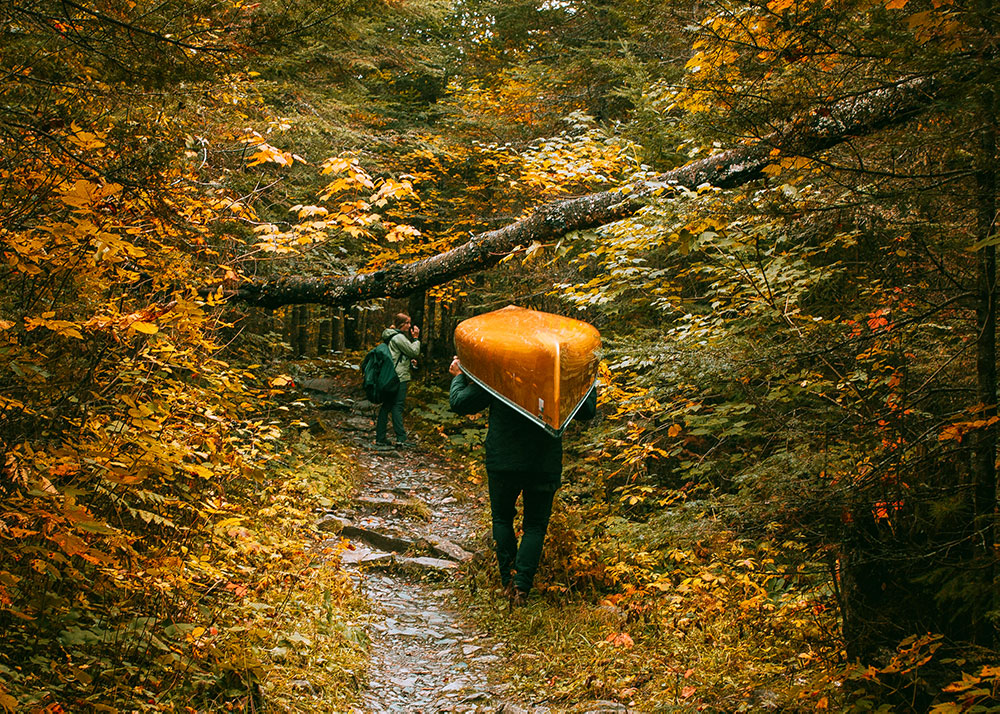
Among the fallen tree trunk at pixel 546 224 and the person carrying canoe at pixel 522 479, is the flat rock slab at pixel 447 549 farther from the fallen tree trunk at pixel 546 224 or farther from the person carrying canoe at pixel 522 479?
the fallen tree trunk at pixel 546 224

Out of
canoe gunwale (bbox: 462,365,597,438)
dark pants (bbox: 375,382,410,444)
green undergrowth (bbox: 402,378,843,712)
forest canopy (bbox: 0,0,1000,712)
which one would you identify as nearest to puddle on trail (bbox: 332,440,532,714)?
green undergrowth (bbox: 402,378,843,712)

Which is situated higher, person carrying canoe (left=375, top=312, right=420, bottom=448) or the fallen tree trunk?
the fallen tree trunk

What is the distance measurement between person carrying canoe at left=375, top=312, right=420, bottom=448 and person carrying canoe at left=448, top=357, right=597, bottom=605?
21.3 feet

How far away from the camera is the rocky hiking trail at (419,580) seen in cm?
Answer: 459

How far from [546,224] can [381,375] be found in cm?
506

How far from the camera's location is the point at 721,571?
5.68m

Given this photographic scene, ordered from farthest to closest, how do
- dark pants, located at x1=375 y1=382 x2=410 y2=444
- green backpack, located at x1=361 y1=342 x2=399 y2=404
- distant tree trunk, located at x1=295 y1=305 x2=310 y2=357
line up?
distant tree trunk, located at x1=295 y1=305 x2=310 y2=357 < dark pants, located at x1=375 y1=382 x2=410 y2=444 < green backpack, located at x1=361 y1=342 x2=399 y2=404

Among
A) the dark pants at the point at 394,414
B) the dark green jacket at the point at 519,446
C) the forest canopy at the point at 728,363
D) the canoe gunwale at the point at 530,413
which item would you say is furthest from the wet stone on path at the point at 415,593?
the canoe gunwale at the point at 530,413

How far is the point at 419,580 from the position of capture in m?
6.93

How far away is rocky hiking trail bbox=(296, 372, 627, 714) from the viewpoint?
4590 millimetres

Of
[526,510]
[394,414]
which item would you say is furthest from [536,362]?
[394,414]

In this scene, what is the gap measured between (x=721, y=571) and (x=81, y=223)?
5.38 m

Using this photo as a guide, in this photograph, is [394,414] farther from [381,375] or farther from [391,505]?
[391,505]

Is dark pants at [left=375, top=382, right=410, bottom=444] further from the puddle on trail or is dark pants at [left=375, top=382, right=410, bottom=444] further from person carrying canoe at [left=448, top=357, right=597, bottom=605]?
person carrying canoe at [left=448, top=357, right=597, bottom=605]
